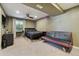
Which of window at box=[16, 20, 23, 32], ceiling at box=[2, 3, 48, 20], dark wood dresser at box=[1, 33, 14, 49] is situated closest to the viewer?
ceiling at box=[2, 3, 48, 20]

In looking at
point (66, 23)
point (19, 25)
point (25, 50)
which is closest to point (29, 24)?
point (19, 25)

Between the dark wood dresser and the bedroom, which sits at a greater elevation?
the bedroom

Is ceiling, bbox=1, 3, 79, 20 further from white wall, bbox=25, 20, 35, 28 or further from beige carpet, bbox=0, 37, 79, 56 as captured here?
beige carpet, bbox=0, 37, 79, 56

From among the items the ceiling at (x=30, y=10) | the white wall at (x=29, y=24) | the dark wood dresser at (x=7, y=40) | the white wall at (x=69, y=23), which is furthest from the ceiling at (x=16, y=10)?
the white wall at (x=69, y=23)

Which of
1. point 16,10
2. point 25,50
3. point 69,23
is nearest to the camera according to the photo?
point 16,10

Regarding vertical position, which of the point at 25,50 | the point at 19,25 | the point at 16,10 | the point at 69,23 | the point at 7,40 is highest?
the point at 16,10

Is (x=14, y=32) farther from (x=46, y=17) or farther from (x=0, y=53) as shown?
(x=46, y=17)

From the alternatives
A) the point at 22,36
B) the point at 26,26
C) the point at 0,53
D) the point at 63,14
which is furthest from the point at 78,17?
the point at 0,53

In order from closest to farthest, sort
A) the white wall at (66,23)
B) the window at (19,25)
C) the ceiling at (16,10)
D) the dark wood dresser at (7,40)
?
the ceiling at (16,10), the window at (19,25), the dark wood dresser at (7,40), the white wall at (66,23)

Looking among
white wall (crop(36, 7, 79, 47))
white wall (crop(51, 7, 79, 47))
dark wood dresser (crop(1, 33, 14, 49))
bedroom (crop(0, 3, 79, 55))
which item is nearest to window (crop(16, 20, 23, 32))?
bedroom (crop(0, 3, 79, 55))

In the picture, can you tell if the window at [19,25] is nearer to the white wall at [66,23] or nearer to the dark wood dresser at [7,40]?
the dark wood dresser at [7,40]

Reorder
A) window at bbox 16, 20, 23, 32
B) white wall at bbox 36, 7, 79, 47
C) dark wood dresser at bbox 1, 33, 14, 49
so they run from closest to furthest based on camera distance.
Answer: window at bbox 16, 20, 23, 32, dark wood dresser at bbox 1, 33, 14, 49, white wall at bbox 36, 7, 79, 47

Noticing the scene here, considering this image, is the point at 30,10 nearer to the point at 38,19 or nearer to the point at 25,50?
the point at 38,19

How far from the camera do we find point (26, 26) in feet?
7.11
